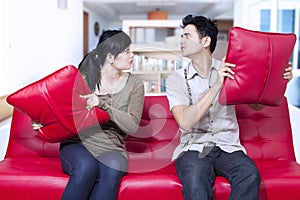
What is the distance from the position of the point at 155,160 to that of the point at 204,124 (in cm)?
40

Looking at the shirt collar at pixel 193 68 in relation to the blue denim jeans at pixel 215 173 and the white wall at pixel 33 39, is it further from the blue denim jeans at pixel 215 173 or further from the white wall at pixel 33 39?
the white wall at pixel 33 39

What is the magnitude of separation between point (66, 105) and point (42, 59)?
246 cm

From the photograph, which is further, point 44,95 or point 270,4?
point 270,4

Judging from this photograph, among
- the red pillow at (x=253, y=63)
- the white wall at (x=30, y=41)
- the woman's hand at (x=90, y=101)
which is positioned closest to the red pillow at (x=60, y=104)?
the woman's hand at (x=90, y=101)

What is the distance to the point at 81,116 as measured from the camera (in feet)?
5.87

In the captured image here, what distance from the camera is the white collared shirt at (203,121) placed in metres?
1.90

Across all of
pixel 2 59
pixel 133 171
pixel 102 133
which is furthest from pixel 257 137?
pixel 2 59

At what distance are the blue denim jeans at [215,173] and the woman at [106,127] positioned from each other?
0.32 m

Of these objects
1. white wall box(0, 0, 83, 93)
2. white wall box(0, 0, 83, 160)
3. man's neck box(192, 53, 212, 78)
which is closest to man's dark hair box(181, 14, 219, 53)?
man's neck box(192, 53, 212, 78)

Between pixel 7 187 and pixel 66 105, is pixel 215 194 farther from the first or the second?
pixel 7 187

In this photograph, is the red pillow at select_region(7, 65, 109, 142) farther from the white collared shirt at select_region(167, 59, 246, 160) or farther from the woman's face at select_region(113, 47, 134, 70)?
the white collared shirt at select_region(167, 59, 246, 160)

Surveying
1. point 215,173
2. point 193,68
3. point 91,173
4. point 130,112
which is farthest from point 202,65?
point 91,173

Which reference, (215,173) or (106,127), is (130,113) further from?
(215,173)

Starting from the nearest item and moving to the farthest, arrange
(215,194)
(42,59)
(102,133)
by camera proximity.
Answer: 1. (215,194)
2. (102,133)
3. (42,59)
